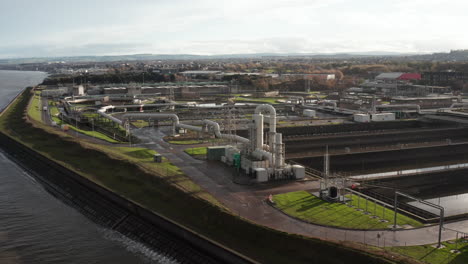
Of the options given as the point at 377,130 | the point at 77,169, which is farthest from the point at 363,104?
the point at 77,169

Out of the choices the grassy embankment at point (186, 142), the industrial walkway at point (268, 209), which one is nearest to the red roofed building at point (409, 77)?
the grassy embankment at point (186, 142)

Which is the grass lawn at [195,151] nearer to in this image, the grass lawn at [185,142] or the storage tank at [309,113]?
the grass lawn at [185,142]

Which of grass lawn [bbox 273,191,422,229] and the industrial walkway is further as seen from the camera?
grass lawn [bbox 273,191,422,229]

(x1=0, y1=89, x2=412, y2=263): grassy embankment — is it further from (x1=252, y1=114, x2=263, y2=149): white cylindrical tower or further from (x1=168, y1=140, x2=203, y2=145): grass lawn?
(x1=252, y1=114, x2=263, y2=149): white cylindrical tower

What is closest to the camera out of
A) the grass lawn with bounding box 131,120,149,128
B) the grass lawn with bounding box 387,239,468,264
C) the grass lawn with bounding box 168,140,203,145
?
the grass lawn with bounding box 387,239,468,264

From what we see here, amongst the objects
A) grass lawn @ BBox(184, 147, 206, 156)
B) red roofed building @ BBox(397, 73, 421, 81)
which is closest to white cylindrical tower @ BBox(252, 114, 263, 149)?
grass lawn @ BBox(184, 147, 206, 156)

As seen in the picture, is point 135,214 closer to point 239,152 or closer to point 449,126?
point 239,152

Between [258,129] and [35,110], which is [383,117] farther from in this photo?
[35,110]
